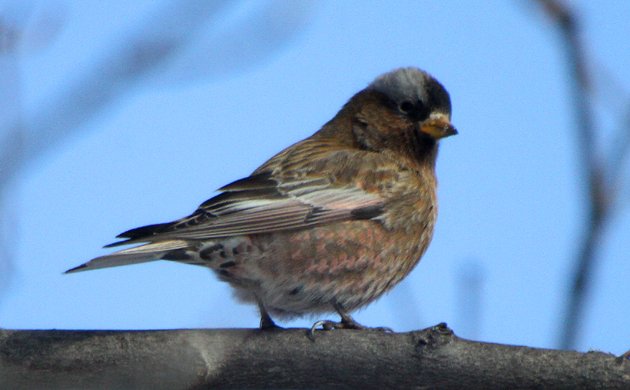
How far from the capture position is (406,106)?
8438 millimetres

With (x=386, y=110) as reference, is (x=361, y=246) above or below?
below

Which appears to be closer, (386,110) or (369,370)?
(369,370)

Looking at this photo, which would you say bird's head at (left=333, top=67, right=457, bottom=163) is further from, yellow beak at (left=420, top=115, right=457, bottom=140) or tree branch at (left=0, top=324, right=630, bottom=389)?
tree branch at (left=0, top=324, right=630, bottom=389)

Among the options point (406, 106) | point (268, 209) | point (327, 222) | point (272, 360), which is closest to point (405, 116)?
point (406, 106)

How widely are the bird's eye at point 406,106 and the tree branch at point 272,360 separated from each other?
3.71m

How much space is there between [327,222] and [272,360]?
2.22m

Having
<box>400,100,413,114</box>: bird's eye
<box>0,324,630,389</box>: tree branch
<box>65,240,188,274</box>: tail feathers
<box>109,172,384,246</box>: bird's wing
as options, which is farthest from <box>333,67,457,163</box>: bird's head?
<box>0,324,630,389</box>: tree branch

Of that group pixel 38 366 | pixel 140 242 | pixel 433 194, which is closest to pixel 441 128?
pixel 433 194

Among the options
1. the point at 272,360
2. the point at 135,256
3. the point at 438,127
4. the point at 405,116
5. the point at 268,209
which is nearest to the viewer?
the point at 272,360

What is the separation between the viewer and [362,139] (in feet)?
27.9

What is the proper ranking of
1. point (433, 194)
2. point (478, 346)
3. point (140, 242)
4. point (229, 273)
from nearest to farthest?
point (478, 346) → point (140, 242) → point (229, 273) → point (433, 194)

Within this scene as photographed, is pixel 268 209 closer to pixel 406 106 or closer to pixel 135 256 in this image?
pixel 135 256

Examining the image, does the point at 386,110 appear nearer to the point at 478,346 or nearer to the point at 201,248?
the point at 201,248

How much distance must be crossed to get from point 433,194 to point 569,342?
17.1ft
